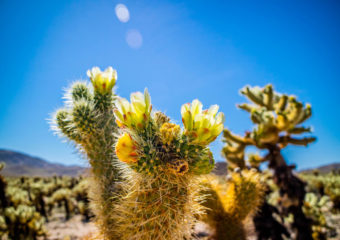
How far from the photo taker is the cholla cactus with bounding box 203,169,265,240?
2.38 meters

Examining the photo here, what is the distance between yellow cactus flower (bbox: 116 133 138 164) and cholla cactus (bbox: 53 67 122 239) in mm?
524

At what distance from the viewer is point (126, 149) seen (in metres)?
1.08

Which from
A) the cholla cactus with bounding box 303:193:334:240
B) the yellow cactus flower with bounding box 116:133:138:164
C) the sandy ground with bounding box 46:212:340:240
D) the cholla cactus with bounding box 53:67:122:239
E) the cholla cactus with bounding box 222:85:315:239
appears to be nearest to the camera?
the yellow cactus flower with bounding box 116:133:138:164

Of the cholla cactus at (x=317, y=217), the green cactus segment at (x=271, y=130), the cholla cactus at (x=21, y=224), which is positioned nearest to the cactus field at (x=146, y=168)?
the green cactus segment at (x=271, y=130)

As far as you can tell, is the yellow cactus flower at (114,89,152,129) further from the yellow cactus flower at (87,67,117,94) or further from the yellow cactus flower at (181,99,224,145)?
the yellow cactus flower at (87,67,117,94)

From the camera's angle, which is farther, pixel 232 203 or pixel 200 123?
pixel 232 203

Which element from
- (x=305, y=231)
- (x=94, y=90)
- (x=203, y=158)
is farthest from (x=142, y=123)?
(x=305, y=231)

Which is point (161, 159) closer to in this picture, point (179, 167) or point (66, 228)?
point (179, 167)

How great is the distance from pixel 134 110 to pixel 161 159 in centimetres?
33

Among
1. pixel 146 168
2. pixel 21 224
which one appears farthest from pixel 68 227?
pixel 146 168

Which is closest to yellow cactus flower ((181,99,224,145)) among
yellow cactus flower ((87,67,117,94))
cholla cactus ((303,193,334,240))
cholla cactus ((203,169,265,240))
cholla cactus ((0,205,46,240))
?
yellow cactus flower ((87,67,117,94))

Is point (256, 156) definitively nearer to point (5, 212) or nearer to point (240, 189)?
point (240, 189)

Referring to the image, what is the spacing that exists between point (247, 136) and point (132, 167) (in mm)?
3717

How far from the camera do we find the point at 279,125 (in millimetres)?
4012
